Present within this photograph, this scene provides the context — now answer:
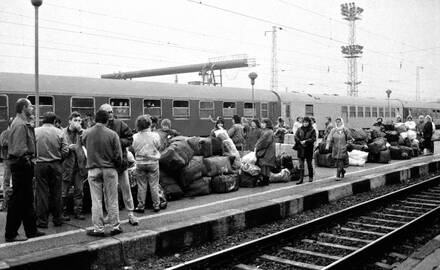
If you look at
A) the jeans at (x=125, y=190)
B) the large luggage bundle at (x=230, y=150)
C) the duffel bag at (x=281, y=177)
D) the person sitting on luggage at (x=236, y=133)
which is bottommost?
the duffel bag at (x=281, y=177)

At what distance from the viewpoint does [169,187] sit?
8.77 meters

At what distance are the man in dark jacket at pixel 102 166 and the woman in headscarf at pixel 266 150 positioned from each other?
4.75 meters

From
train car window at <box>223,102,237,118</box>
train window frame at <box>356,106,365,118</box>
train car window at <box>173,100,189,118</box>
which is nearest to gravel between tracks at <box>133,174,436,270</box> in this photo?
train car window at <box>173,100,189,118</box>

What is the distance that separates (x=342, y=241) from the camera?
6.89 meters

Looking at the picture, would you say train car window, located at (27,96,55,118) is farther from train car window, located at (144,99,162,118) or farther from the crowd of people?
the crowd of people

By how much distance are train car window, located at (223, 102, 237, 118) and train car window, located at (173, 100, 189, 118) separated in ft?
8.32

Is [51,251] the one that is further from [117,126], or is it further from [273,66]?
[273,66]

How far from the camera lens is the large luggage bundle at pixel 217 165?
969cm

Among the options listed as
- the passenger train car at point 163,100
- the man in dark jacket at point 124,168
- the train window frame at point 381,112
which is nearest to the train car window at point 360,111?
the passenger train car at point 163,100

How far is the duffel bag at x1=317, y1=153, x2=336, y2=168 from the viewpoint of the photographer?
14.6 meters

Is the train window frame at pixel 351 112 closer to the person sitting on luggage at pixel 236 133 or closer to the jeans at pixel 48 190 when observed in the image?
the person sitting on luggage at pixel 236 133

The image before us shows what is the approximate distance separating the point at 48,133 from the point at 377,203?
22.2 ft

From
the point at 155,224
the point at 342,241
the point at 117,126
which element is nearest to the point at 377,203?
the point at 342,241

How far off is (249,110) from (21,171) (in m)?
18.3
